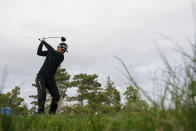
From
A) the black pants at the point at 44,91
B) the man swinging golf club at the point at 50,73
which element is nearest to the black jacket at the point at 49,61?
the man swinging golf club at the point at 50,73

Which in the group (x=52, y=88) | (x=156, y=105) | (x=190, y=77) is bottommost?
(x=156, y=105)

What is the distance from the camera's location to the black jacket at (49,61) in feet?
33.1

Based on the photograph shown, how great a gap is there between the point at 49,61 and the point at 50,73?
0.43 metres

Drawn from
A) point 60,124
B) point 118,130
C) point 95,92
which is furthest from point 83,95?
point 118,130

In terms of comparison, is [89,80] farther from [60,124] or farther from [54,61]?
[60,124]

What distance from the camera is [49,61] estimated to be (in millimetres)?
10258

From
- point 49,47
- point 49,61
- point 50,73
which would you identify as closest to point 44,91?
point 50,73

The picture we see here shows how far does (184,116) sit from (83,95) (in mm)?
47093

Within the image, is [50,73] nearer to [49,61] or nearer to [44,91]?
[49,61]

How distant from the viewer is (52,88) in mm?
10312

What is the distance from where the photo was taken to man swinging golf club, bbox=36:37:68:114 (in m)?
9.88

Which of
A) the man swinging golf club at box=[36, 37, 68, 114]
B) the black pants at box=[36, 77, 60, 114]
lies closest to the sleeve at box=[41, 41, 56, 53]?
the man swinging golf club at box=[36, 37, 68, 114]

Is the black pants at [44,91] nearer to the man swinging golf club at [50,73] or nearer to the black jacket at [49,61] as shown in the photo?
the man swinging golf club at [50,73]

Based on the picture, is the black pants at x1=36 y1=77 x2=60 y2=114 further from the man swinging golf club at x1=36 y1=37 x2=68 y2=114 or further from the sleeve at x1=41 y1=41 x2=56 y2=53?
the sleeve at x1=41 y1=41 x2=56 y2=53
